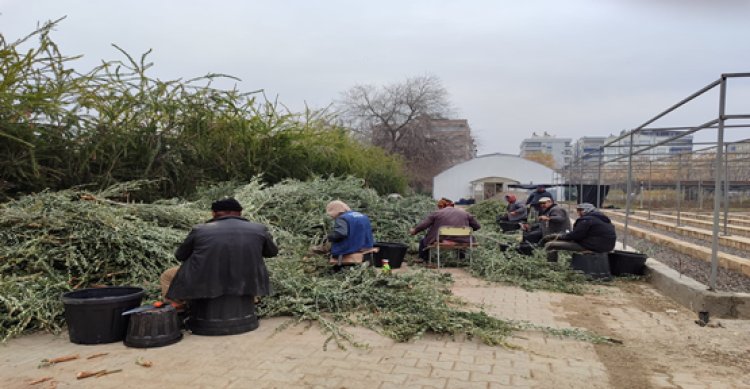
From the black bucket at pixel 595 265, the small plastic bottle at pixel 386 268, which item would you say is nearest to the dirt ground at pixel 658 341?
the black bucket at pixel 595 265

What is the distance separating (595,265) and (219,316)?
581 cm

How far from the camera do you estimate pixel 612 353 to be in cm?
473

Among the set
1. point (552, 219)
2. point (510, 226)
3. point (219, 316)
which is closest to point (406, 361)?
point (219, 316)

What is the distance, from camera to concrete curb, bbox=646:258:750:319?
5.73 m

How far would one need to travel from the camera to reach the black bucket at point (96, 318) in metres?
4.55

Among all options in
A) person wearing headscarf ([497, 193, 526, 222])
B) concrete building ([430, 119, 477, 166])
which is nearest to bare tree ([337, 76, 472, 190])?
concrete building ([430, 119, 477, 166])

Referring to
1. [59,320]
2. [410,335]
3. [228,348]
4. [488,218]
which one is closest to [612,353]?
[410,335]

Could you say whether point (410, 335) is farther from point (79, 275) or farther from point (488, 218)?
point (488, 218)

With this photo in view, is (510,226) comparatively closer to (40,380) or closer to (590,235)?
(590,235)

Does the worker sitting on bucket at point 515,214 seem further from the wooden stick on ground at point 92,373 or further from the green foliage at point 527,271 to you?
the wooden stick on ground at point 92,373

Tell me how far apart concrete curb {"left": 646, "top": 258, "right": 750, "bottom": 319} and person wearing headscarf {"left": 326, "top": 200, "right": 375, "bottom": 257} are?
13.2 feet

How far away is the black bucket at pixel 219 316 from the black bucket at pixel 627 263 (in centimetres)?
610

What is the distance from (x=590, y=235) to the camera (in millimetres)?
8422

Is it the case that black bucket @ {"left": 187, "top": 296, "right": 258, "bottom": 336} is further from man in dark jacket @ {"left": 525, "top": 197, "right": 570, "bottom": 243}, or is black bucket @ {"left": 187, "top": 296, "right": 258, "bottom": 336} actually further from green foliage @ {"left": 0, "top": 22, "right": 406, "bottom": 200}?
man in dark jacket @ {"left": 525, "top": 197, "right": 570, "bottom": 243}
